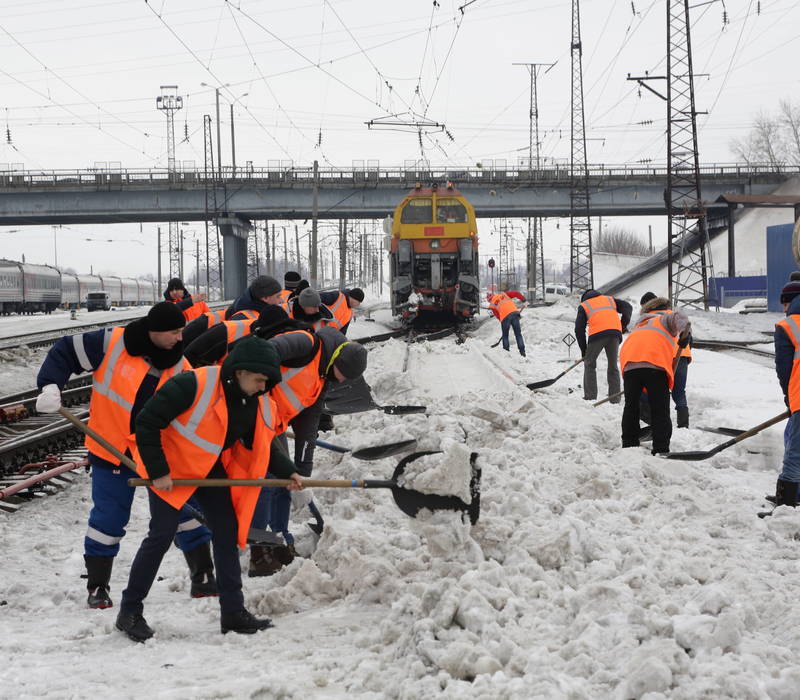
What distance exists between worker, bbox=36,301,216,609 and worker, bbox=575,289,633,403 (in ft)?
23.0

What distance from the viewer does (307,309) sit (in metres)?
6.54

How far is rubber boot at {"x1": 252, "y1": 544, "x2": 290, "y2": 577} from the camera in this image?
5.17m

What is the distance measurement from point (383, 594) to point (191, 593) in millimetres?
1164

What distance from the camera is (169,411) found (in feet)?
12.5

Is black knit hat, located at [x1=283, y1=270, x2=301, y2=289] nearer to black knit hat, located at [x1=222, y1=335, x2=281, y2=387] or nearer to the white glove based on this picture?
the white glove

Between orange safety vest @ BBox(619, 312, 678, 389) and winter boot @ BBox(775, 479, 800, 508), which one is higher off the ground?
orange safety vest @ BBox(619, 312, 678, 389)

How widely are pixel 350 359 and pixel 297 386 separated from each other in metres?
0.39

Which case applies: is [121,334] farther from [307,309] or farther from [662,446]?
[662,446]

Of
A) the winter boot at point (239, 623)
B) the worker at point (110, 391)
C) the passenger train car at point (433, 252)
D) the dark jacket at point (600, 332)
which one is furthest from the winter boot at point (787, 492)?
the passenger train car at point (433, 252)

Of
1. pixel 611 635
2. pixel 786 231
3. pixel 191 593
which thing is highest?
pixel 786 231

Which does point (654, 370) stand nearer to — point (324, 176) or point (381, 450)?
point (381, 450)

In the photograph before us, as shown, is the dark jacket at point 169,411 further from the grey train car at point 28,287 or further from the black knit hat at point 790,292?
the grey train car at point 28,287

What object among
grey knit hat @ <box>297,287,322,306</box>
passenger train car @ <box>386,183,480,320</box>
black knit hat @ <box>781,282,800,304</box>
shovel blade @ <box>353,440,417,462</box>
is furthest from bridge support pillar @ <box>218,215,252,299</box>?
black knit hat @ <box>781,282,800,304</box>

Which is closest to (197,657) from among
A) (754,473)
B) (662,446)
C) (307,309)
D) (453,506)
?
(453,506)
